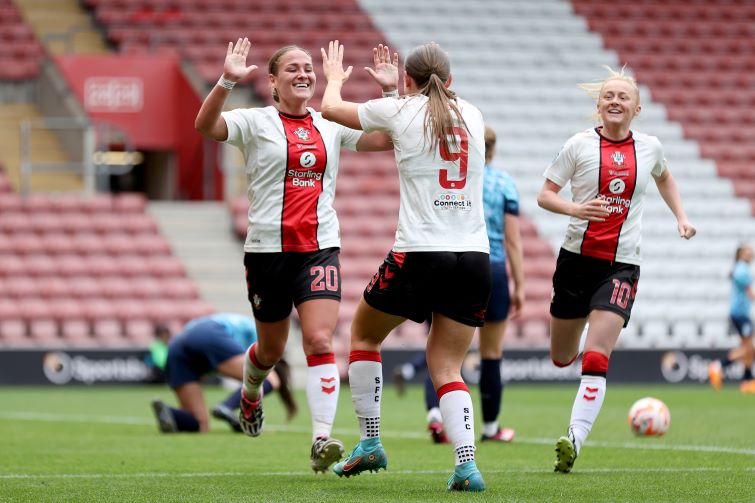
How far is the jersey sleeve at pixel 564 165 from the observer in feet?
24.3

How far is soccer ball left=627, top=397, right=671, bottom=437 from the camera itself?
952cm

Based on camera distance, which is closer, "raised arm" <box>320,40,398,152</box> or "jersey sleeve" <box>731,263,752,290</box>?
"raised arm" <box>320,40,398,152</box>

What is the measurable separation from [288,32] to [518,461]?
694 inches

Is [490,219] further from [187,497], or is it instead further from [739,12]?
[739,12]

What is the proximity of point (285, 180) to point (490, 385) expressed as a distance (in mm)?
2782

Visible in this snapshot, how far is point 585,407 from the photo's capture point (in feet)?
23.2

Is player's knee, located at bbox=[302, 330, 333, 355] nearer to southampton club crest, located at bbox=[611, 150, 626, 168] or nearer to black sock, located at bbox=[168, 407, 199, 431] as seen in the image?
southampton club crest, located at bbox=[611, 150, 626, 168]

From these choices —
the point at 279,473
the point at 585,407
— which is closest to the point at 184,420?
the point at 279,473

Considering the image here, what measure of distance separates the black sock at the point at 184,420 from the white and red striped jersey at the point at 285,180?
151 inches

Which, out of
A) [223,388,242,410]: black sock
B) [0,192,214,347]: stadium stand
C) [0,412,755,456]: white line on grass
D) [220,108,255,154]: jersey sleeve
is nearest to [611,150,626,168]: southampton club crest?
[220,108,255,154]: jersey sleeve

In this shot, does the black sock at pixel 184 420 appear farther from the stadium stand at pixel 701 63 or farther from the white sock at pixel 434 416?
the stadium stand at pixel 701 63

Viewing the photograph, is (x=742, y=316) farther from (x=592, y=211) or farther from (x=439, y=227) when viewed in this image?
(x=439, y=227)

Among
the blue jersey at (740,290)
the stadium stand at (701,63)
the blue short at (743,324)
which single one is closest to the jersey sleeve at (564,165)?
the blue jersey at (740,290)

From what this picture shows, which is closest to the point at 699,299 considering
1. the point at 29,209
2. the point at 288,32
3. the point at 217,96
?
the point at 288,32
